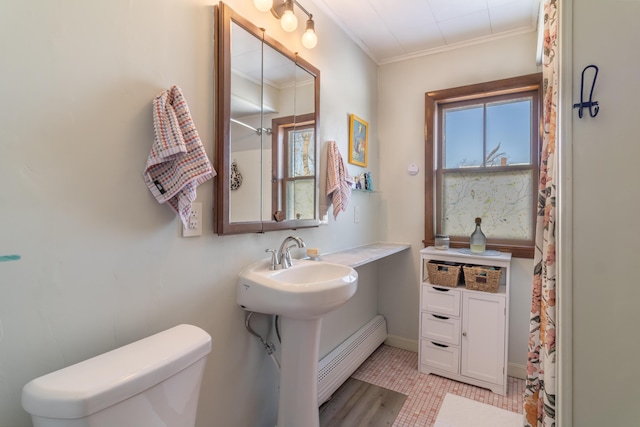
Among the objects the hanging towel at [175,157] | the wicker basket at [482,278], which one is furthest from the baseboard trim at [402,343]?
the hanging towel at [175,157]

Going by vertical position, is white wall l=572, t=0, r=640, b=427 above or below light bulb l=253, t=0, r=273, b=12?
below

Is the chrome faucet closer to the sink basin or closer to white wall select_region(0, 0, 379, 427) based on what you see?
the sink basin

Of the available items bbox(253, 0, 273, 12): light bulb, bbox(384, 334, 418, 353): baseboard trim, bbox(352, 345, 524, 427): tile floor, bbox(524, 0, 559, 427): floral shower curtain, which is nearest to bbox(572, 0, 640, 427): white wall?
bbox(524, 0, 559, 427): floral shower curtain

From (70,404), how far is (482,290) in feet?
7.39

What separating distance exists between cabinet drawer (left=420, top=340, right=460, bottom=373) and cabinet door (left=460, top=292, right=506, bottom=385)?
5 cm

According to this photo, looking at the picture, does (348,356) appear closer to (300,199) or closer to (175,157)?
(300,199)

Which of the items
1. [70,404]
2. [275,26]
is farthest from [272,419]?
[275,26]

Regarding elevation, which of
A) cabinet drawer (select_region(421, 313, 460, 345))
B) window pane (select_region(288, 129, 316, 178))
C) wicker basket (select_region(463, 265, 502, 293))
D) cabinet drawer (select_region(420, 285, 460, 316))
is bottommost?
cabinet drawer (select_region(421, 313, 460, 345))

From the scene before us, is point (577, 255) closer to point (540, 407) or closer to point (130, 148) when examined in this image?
point (540, 407)

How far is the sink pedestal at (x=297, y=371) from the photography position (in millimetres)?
1434

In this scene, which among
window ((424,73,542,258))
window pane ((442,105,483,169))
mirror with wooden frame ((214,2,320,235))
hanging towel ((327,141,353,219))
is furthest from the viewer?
window pane ((442,105,483,169))

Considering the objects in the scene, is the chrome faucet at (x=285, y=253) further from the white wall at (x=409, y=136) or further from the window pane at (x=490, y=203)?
the window pane at (x=490, y=203)

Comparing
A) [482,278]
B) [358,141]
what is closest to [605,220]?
[482,278]

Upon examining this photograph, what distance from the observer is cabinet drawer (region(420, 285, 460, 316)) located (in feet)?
7.25
